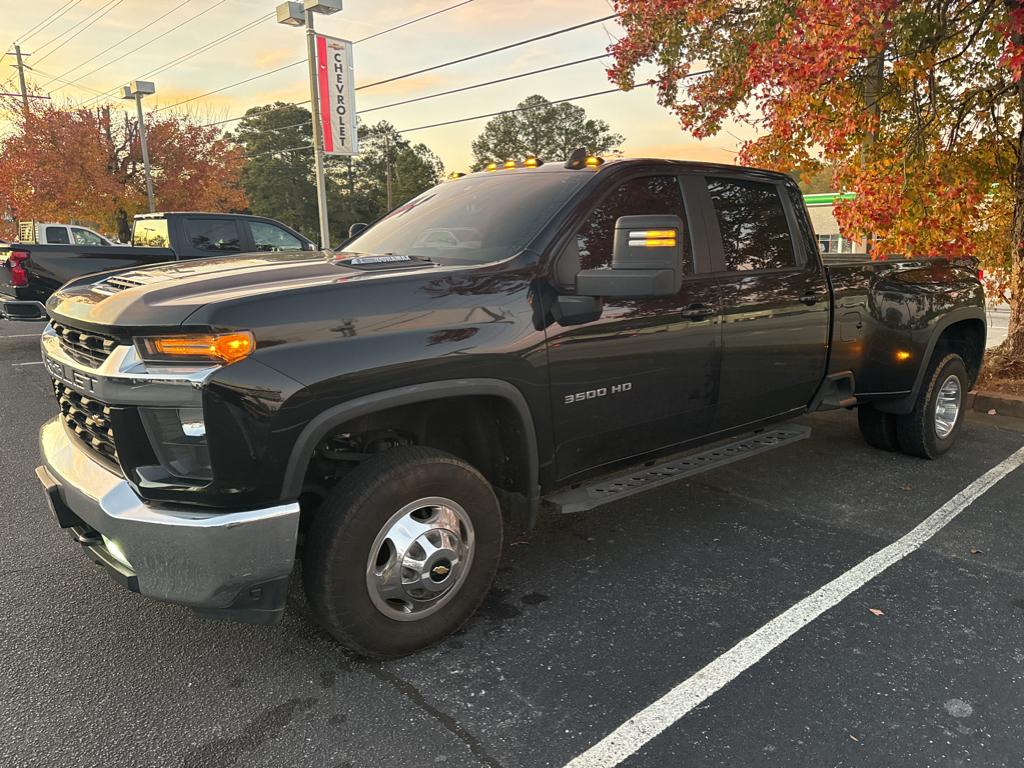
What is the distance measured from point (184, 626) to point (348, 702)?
92cm

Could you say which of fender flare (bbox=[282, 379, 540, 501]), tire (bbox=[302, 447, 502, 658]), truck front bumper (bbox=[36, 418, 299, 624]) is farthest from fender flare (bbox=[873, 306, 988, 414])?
truck front bumper (bbox=[36, 418, 299, 624])

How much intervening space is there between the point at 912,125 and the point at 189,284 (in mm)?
7405

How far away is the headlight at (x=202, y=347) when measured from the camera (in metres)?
2.24

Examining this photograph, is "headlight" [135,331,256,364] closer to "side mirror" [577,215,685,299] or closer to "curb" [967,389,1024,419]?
"side mirror" [577,215,685,299]

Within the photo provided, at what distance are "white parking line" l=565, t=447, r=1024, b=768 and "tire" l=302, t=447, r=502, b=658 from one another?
80 centimetres

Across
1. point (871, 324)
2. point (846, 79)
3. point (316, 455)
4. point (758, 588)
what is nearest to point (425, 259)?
point (316, 455)

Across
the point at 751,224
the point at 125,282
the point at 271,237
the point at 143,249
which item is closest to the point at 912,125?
the point at 751,224

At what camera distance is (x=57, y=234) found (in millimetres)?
19578

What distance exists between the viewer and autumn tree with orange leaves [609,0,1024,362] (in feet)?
20.7

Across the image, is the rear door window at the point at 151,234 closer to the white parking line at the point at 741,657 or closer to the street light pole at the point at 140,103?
the white parking line at the point at 741,657

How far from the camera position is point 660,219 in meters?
2.72

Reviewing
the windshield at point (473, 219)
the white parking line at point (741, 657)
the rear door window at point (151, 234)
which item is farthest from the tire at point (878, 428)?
the rear door window at point (151, 234)

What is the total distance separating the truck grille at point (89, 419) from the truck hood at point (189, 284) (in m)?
0.29

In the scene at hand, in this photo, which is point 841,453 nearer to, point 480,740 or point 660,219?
point 660,219
